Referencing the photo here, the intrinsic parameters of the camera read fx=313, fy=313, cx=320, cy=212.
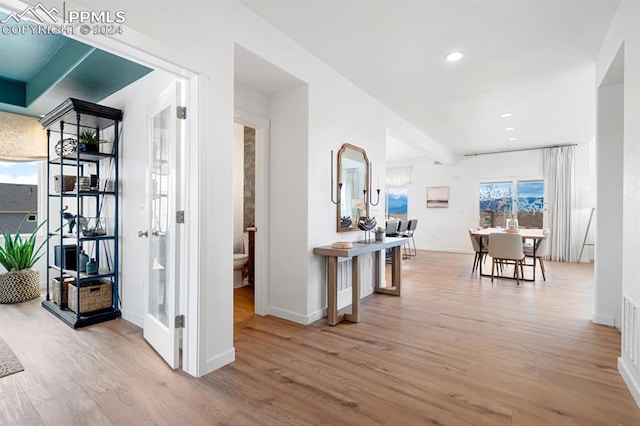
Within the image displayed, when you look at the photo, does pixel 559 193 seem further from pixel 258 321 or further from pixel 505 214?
pixel 258 321

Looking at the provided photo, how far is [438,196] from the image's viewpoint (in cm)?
920

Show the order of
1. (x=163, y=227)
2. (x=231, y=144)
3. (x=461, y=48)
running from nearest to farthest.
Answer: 1. (x=231, y=144)
2. (x=163, y=227)
3. (x=461, y=48)

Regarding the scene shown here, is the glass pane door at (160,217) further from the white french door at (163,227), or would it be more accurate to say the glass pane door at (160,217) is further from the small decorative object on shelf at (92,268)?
the small decorative object on shelf at (92,268)

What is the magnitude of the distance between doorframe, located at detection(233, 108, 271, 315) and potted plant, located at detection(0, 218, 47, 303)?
2.71 meters

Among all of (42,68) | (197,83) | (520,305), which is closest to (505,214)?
(520,305)

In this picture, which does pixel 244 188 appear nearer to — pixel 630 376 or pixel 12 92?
pixel 12 92

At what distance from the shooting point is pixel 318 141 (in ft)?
10.8

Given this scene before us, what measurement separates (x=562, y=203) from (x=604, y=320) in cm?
527

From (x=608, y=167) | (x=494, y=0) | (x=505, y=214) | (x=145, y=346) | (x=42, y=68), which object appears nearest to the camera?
(x=494, y=0)

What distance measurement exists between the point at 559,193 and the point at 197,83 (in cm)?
838

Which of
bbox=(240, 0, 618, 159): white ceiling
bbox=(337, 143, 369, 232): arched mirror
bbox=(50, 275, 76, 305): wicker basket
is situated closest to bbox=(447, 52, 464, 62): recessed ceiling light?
bbox=(240, 0, 618, 159): white ceiling

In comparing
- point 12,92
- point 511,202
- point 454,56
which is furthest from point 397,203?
point 12,92

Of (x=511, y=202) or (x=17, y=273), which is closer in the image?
(x=17, y=273)

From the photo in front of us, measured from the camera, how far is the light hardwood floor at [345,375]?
1.73 metres
